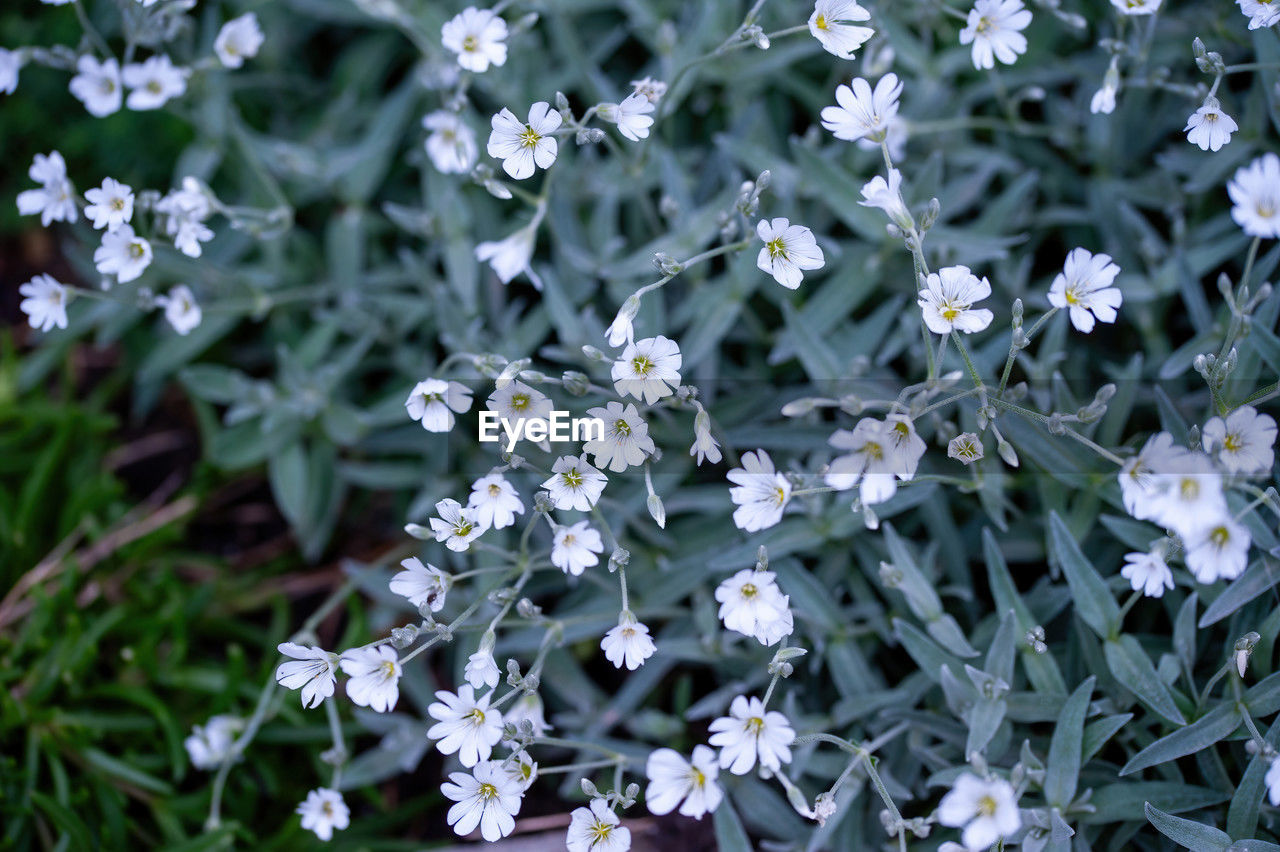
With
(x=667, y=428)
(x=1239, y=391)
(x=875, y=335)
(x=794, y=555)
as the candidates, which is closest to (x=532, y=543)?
(x=667, y=428)

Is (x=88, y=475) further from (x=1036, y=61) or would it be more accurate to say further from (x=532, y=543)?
(x=1036, y=61)

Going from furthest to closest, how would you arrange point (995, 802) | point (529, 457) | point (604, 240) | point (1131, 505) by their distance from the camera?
point (604, 240) → point (529, 457) → point (1131, 505) → point (995, 802)

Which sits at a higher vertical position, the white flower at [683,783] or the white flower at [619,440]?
the white flower at [619,440]

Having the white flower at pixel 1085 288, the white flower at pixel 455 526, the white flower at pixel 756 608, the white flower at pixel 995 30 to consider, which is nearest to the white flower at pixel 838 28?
the white flower at pixel 995 30

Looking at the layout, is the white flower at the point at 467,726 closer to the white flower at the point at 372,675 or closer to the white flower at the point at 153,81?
the white flower at the point at 372,675

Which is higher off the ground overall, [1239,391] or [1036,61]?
[1036,61]

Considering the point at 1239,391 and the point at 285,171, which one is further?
the point at 285,171
